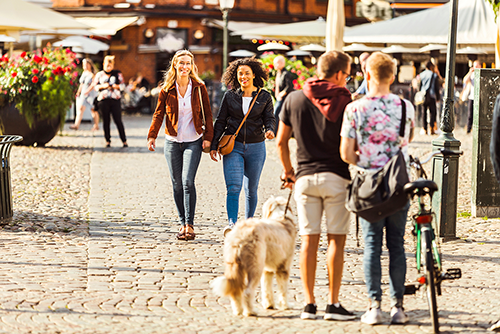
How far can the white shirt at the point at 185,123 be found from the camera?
7793 mm

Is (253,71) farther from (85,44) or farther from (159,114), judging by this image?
(85,44)

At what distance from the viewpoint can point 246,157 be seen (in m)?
7.62

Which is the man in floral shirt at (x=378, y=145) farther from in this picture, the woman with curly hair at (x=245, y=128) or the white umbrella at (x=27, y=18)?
the white umbrella at (x=27, y=18)

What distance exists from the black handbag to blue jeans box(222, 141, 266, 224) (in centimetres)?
271

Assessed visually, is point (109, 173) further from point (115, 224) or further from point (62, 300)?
point (62, 300)

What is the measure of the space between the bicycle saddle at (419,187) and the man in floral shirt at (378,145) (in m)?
0.17

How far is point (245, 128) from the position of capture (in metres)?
7.54

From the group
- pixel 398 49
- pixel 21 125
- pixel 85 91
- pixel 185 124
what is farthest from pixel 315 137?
pixel 398 49

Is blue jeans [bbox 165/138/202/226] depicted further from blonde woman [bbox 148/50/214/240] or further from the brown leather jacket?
the brown leather jacket

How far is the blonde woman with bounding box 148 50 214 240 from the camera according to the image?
7.79m

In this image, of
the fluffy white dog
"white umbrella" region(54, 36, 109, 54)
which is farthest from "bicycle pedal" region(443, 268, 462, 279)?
"white umbrella" region(54, 36, 109, 54)

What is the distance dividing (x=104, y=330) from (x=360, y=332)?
5.23 feet

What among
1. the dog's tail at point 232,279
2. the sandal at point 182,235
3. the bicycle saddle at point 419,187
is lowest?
the sandal at point 182,235

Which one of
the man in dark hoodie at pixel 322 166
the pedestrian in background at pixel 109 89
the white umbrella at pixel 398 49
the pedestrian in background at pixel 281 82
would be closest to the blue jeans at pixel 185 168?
the man in dark hoodie at pixel 322 166
